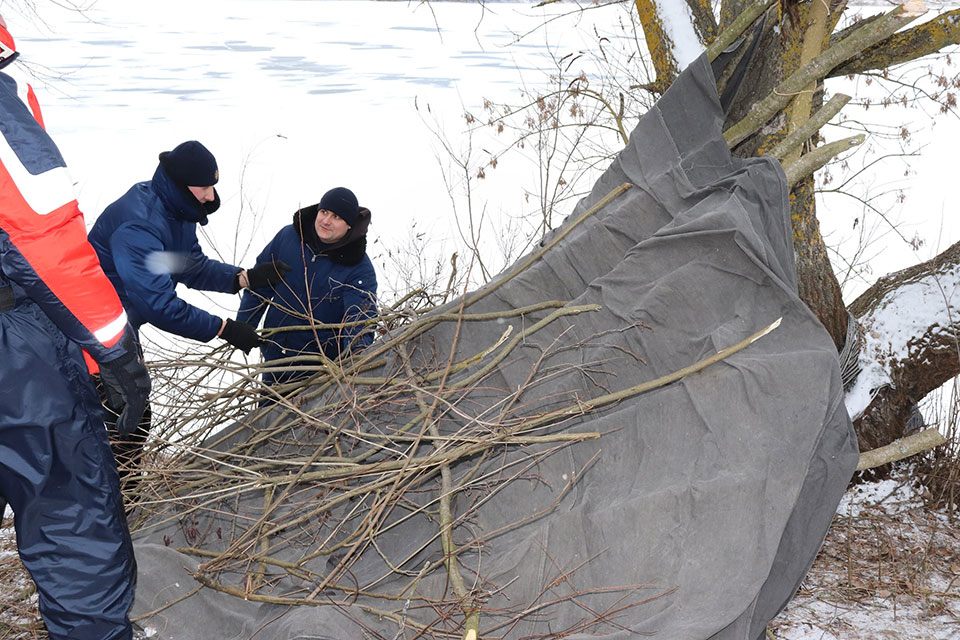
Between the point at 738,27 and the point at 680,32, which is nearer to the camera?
the point at 738,27

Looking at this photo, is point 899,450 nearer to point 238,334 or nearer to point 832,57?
point 832,57

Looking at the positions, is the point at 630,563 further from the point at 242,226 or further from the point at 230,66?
the point at 230,66

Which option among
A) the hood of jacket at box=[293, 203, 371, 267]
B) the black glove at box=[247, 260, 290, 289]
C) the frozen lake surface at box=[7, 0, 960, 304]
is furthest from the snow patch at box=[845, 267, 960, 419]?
the black glove at box=[247, 260, 290, 289]

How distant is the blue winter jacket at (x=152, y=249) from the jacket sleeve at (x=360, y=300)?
589 mm

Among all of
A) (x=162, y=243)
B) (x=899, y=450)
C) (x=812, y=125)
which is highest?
(x=162, y=243)

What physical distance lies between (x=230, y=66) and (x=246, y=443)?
12113mm

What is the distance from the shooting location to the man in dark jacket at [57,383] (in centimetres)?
194

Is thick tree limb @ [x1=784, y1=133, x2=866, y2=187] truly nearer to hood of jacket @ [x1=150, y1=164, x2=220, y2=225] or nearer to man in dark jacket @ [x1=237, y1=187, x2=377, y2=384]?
man in dark jacket @ [x1=237, y1=187, x2=377, y2=384]

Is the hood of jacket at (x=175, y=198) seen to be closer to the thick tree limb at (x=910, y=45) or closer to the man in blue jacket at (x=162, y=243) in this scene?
the man in blue jacket at (x=162, y=243)

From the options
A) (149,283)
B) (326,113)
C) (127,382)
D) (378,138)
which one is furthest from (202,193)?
(326,113)

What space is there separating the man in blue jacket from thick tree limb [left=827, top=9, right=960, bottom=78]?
112 inches

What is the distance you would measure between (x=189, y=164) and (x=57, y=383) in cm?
130

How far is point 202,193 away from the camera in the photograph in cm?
322

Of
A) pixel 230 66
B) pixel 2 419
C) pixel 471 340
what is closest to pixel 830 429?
pixel 471 340
